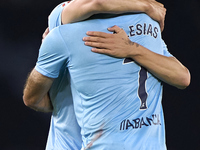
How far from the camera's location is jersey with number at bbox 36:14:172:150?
1.27 meters

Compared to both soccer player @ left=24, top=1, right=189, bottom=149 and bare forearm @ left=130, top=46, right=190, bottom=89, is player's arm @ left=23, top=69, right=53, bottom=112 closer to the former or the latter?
soccer player @ left=24, top=1, right=189, bottom=149

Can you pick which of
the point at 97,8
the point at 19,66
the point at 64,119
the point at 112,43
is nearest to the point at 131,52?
the point at 112,43

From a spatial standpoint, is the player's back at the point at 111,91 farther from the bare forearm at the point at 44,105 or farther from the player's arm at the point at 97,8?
the bare forearm at the point at 44,105

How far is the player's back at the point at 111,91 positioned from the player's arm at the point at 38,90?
107 mm

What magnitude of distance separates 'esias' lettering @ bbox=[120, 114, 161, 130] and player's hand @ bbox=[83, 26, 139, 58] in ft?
0.69

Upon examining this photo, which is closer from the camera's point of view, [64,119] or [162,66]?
[162,66]

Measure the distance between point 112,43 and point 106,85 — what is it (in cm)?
14

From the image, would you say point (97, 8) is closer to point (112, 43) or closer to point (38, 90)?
point (112, 43)

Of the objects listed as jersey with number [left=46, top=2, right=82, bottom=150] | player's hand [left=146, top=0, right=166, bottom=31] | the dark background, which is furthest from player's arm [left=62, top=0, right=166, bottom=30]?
the dark background

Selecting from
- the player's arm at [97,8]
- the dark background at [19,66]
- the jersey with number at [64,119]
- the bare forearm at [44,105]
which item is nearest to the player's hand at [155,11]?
the player's arm at [97,8]

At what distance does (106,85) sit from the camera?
4.20ft

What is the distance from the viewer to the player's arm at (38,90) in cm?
136

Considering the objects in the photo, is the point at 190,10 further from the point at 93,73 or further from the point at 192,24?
the point at 93,73

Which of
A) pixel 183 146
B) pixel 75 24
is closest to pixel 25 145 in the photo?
pixel 183 146
